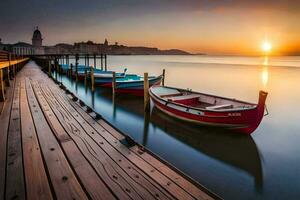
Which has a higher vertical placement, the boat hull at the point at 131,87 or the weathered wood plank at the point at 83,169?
the boat hull at the point at 131,87

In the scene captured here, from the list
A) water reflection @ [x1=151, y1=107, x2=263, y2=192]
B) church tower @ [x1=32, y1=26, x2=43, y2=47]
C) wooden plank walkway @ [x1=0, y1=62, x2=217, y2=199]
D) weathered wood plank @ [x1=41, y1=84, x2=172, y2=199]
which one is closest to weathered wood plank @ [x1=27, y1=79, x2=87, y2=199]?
wooden plank walkway @ [x1=0, y1=62, x2=217, y2=199]

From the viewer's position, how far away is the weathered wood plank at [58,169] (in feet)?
7.08

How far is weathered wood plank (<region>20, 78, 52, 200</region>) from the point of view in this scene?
2.12 metres

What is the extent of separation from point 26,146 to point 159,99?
7203 millimetres

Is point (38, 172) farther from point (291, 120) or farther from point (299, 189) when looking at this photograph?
point (291, 120)

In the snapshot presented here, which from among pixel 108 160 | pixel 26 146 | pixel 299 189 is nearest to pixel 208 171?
pixel 299 189

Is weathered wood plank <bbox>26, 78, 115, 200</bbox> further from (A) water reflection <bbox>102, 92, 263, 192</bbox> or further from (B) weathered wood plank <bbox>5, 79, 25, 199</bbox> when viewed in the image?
(A) water reflection <bbox>102, 92, 263, 192</bbox>

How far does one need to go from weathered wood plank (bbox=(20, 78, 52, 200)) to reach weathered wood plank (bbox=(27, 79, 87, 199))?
8cm

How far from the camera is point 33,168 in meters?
2.58

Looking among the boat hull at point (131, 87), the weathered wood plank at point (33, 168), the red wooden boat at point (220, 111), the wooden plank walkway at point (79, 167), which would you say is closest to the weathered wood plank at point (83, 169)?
the wooden plank walkway at point (79, 167)

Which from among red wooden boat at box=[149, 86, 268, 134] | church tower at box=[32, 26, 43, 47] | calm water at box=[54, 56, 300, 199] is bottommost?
calm water at box=[54, 56, 300, 199]

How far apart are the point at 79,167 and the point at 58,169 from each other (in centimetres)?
27

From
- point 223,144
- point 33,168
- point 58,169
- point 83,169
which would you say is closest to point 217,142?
point 223,144

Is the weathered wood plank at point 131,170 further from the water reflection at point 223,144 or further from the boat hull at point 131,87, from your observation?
the boat hull at point 131,87
